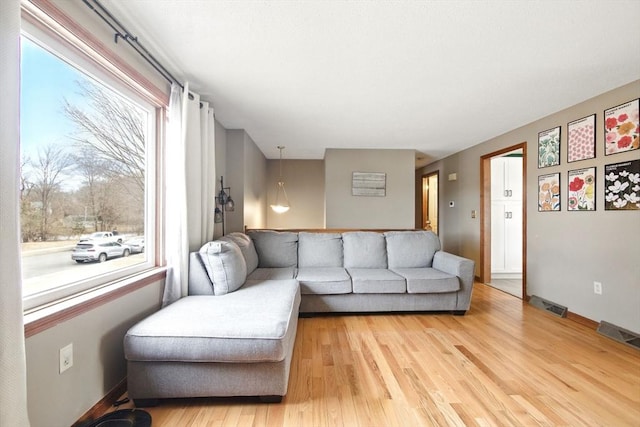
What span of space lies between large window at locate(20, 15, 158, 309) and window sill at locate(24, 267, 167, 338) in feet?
0.21

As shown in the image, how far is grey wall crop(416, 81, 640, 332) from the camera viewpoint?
2490 millimetres

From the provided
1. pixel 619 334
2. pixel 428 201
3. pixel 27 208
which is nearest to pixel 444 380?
pixel 619 334

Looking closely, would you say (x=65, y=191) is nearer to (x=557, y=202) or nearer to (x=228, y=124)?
(x=228, y=124)

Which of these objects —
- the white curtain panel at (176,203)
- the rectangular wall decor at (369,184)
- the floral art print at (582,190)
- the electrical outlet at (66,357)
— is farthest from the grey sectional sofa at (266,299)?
the rectangular wall decor at (369,184)

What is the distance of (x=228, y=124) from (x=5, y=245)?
2.97m

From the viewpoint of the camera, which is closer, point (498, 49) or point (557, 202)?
point (498, 49)

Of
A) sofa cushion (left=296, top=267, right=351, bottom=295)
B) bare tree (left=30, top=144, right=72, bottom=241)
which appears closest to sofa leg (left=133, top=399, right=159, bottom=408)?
bare tree (left=30, top=144, right=72, bottom=241)

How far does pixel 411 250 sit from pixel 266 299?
218 cm

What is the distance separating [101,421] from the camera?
1.38 meters

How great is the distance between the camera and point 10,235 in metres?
0.99

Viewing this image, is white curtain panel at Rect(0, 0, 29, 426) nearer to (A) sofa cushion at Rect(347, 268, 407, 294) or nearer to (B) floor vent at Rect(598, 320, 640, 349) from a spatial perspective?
(A) sofa cushion at Rect(347, 268, 407, 294)

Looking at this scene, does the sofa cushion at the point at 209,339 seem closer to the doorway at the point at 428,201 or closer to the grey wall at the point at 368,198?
the grey wall at the point at 368,198

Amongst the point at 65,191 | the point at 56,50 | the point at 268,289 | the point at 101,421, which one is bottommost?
the point at 101,421

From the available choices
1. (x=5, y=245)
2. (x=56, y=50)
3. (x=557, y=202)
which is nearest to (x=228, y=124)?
(x=56, y=50)
